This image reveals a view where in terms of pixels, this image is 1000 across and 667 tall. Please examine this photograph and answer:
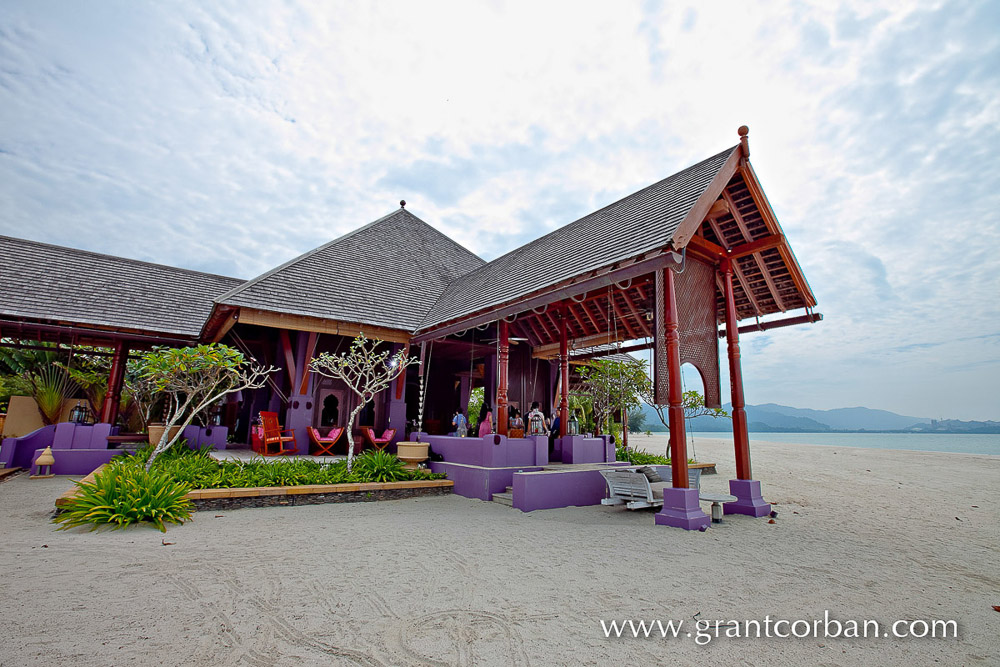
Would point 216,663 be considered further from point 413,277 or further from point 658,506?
point 413,277

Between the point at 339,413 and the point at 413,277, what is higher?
the point at 413,277

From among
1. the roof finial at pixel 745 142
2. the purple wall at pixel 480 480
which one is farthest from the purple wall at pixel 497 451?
the roof finial at pixel 745 142

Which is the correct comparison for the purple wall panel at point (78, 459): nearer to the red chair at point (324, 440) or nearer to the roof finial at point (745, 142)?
the red chair at point (324, 440)

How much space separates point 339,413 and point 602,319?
8057 millimetres

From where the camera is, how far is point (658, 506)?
8.22m

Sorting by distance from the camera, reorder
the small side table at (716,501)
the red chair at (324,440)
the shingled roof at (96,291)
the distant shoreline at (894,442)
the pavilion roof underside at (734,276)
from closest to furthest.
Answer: the small side table at (716,501) → the pavilion roof underside at (734,276) → the red chair at (324,440) → the shingled roof at (96,291) → the distant shoreline at (894,442)

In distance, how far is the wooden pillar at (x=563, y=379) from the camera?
11.5 meters

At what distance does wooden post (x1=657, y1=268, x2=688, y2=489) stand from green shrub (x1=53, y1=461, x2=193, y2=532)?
700 cm

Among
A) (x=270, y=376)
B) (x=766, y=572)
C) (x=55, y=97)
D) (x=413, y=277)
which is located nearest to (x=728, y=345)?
(x=766, y=572)

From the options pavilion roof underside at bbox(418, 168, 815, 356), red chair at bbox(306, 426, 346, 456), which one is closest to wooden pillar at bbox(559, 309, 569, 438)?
pavilion roof underside at bbox(418, 168, 815, 356)

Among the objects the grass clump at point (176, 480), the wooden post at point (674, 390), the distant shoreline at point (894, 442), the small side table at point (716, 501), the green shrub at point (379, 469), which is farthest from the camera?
the distant shoreline at point (894, 442)

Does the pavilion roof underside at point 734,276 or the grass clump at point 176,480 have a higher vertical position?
the pavilion roof underside at point 734,276

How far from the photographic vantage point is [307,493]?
8281mm

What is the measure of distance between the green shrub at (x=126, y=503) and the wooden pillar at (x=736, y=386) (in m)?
8.60
